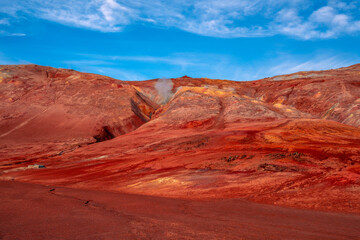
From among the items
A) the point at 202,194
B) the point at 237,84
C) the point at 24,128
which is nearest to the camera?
the point at 202,194

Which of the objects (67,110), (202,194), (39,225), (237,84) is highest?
(237,84)

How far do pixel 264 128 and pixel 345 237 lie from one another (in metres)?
21.6

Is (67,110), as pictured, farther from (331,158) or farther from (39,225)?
(39,225)

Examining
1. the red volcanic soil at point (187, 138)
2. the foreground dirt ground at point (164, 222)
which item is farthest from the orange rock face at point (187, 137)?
the foreground dirt ground at point (164, 222)

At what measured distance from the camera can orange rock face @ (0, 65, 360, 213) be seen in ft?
35.2

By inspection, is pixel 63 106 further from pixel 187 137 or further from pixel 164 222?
pixel 164 222

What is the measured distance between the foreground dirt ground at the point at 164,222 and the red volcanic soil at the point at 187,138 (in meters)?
0.64

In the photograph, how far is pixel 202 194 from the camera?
989 cm

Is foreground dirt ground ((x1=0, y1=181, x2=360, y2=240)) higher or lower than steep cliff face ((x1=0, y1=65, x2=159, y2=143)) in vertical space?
lower

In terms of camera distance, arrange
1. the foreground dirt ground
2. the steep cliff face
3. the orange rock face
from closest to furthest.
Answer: the foreground dirt ground
the orange rock face
the steep cliff face

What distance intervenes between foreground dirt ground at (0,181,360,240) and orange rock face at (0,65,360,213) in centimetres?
182

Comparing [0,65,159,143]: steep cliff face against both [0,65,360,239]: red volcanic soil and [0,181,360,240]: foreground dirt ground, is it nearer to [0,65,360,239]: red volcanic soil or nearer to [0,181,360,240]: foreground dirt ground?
[0,65,360,239]: red volcanic soil

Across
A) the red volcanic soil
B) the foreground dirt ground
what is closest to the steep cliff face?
the red volcanic soil

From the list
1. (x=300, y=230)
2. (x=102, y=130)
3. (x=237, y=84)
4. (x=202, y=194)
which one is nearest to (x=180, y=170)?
(x=202, y=194)
